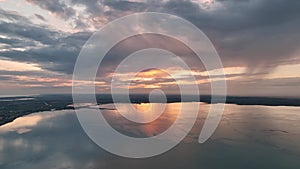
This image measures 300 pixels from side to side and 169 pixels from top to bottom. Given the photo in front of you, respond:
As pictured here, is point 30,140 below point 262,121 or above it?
below

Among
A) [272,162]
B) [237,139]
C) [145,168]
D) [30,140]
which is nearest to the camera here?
[145,168]

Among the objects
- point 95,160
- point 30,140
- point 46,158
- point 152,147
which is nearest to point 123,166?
point 95,160

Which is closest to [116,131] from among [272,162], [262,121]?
[272,162]

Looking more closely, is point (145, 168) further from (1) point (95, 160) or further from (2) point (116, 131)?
(2) point (116, 131)

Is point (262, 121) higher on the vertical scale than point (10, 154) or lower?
higher

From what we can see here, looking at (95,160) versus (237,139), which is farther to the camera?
(237,139)

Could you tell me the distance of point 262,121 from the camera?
23.8 m

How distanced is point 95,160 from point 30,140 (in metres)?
8.61

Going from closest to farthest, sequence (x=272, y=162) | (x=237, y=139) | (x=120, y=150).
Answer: (x=272, y=162) < (x=120, y=150) < (x=237, y=139)

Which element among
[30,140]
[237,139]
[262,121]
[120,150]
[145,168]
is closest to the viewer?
[145,168]

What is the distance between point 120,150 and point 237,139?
8.48 metres

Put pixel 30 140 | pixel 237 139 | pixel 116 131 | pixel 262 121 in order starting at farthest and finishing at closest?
1. pixel 262 121
2. pixel 116 131
3. pixel 30 140
4. pixel 237 139

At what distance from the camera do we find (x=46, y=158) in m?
12.7

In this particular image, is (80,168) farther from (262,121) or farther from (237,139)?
(262,121)
